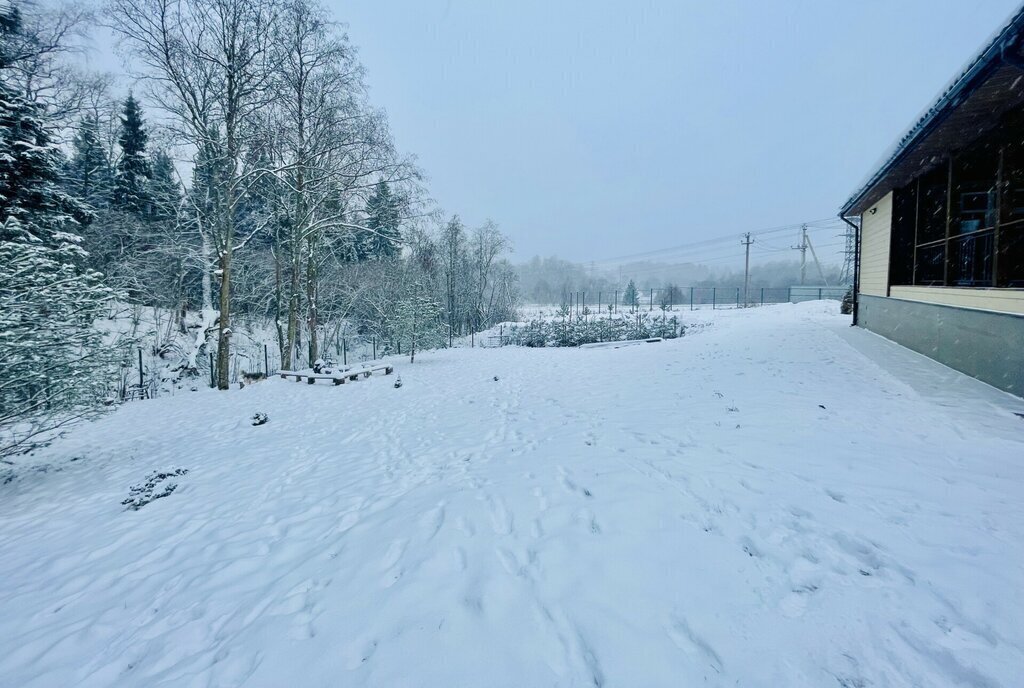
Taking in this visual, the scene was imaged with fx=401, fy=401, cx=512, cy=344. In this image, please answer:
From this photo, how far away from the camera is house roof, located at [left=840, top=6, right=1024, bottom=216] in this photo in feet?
13.7

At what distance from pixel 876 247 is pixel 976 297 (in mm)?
7047

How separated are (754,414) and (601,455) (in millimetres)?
2330

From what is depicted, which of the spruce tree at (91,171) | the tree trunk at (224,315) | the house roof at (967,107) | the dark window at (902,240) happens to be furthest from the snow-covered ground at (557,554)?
the spruce tree at (91,171)

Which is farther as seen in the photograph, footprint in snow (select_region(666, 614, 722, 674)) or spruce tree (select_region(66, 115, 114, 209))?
spruce tree (select_region(66, 115, 114, 209))

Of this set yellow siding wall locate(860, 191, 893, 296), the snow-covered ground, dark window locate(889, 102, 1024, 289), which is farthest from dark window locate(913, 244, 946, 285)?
the snow-covered ground

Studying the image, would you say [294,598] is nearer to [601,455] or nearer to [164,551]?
[164,551]

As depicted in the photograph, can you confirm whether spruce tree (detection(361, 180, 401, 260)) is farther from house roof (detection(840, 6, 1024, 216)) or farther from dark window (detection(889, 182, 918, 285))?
dark window (detection(889, 182, 918, 285))

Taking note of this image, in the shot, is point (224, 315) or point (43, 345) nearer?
point (43, 345)

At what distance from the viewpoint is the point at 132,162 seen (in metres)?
18.7

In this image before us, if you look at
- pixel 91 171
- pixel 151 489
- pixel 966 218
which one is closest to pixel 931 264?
pixel 966 218

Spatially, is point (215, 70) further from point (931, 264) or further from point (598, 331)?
point (931, 264)

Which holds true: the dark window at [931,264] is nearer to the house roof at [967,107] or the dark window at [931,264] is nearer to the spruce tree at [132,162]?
the house roof at [967,107]

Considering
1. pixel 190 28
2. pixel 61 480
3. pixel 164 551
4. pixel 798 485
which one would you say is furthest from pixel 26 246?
pixel 190 28

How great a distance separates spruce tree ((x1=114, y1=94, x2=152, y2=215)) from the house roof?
25.9 metres
